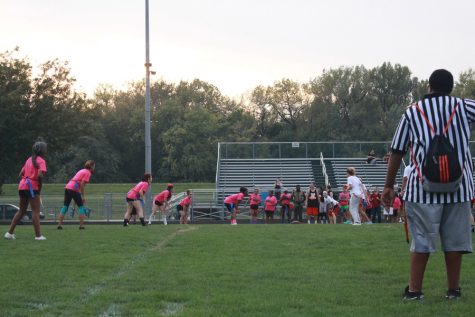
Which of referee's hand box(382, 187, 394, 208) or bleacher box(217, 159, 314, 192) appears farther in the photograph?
bleacher box(217, 159, 314, 192)

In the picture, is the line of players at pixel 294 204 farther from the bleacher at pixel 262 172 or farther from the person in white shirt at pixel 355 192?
the person in white shirt at pixel 355 192

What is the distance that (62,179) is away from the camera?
71.8 metres

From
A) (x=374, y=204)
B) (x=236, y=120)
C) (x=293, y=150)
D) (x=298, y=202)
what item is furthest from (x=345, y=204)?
(x=236, y=120)

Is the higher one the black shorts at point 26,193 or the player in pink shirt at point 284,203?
the black shorts at point 26,193

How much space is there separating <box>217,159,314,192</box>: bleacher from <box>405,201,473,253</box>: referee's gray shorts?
111ft

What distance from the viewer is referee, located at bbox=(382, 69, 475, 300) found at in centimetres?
625

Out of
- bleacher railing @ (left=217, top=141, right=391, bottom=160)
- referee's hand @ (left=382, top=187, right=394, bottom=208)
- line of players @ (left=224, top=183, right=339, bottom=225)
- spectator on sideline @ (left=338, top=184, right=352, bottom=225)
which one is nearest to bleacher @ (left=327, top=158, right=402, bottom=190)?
bleacher railing @ (left=217, top=141, right=391, bottom=160)

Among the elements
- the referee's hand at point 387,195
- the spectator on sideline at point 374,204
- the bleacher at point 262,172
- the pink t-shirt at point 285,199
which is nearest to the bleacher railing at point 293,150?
the bleacher at point 262,172

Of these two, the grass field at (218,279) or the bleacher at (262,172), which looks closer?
the grass field at (218,279)

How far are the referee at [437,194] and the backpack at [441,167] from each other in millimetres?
74

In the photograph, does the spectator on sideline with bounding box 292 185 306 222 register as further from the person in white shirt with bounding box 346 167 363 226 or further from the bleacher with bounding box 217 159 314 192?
the person in white shirt with bounding box 346 167 363 226

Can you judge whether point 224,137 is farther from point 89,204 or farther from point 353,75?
point 89,204

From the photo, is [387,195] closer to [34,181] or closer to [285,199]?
[34,181]

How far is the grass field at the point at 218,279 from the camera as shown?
6020 mm
